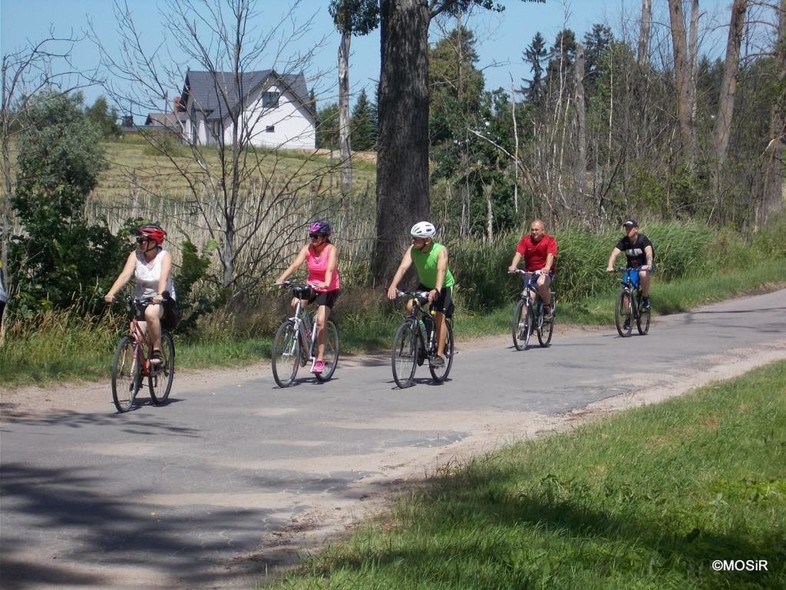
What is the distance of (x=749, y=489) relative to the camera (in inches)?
281

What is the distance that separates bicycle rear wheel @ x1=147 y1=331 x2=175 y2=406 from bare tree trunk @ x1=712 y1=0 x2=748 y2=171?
28.8 m

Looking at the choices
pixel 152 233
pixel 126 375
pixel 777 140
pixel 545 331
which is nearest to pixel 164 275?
pixel 152 233

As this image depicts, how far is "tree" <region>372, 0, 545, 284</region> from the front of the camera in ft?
62.5

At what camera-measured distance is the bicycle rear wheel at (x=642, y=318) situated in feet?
63.6

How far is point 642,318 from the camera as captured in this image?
19.7 meters

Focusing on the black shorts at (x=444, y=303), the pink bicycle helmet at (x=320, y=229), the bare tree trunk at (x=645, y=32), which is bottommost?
the black shorts at (x=444, y=303)

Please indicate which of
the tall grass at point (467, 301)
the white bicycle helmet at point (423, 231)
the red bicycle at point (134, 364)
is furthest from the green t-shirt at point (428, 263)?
the red bicycle at point (134, 364)

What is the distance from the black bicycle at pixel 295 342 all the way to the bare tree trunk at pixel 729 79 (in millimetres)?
26821

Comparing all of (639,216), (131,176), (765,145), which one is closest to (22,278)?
(131,176)

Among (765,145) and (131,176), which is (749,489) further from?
(765,145)

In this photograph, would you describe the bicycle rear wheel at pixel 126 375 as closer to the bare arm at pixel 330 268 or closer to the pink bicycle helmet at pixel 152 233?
the pink bicycle helmet at pixel 152 233

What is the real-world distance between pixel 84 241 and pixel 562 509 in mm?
9604

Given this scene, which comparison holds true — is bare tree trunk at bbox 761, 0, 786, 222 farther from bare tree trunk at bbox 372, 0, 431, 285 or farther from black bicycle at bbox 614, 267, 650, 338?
bare tree trunk at bbox 372, 0, 431, 285

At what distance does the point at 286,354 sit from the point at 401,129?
7.75m
